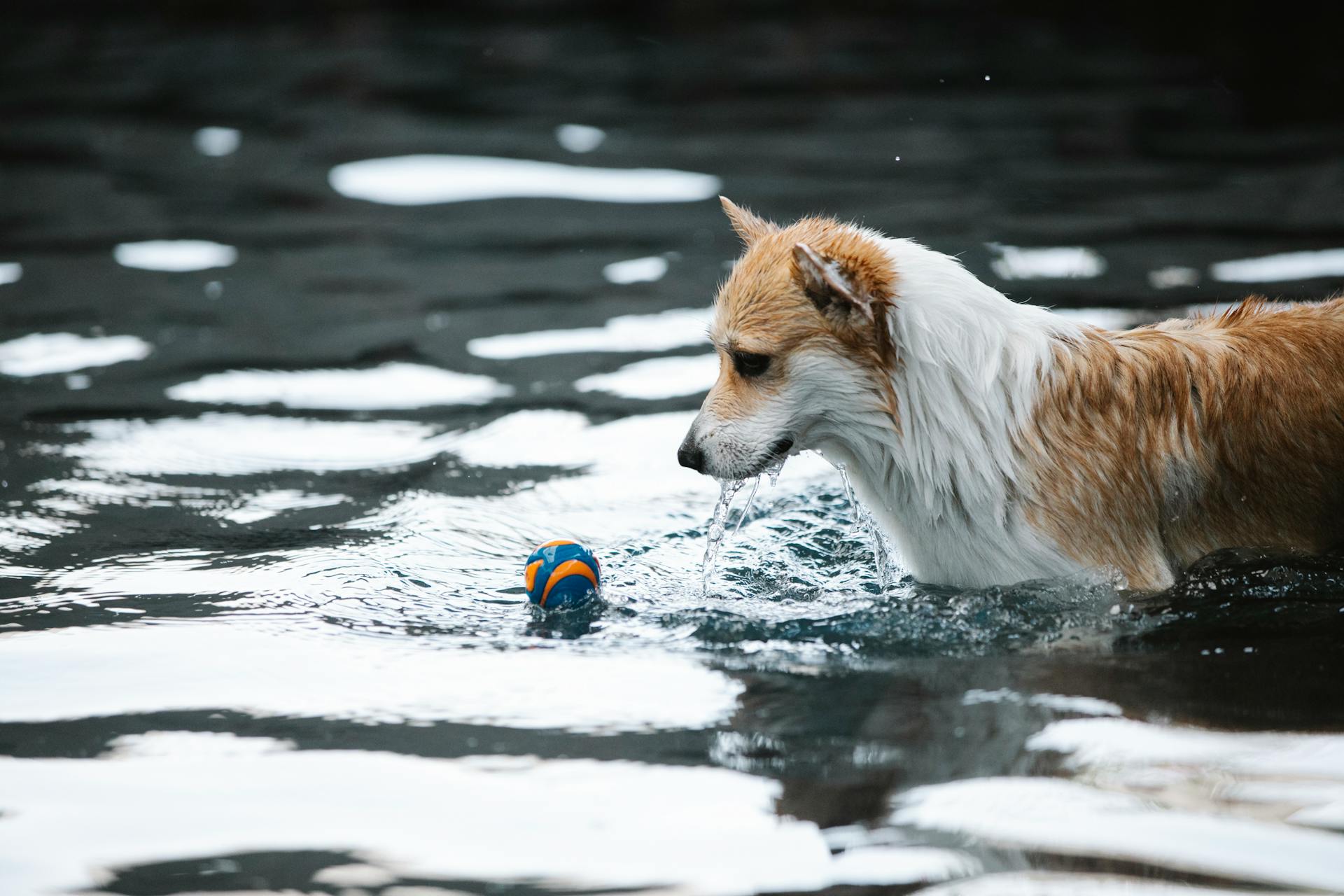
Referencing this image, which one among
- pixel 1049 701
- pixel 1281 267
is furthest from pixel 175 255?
pixel 1049 701

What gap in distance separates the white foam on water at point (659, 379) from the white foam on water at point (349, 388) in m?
0.41

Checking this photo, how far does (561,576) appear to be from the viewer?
3.79 m

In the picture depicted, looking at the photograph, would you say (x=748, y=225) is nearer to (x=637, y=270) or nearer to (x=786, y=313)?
(x=786, y=313)

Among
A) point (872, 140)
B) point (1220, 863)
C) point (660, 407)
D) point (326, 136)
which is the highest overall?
point (326, 136)

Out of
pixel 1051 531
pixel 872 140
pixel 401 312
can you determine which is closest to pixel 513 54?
pixel 872 140

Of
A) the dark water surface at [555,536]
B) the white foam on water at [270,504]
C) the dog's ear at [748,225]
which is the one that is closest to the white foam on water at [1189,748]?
the dark water surface at [555,536]

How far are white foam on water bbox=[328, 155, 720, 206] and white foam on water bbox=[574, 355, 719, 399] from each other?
9.04 ft

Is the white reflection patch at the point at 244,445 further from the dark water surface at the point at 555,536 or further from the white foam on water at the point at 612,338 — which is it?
the white foam on water at the point at 612,338

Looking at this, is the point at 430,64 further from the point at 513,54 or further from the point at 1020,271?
the point at 1020,271

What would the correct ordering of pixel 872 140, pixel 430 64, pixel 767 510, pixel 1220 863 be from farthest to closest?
pixel 430 64
pixel 872 140
pixel 767 510
pixel 1220 863

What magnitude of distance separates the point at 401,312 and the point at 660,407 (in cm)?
198

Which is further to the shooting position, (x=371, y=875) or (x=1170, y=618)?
(x=1170, y=618)

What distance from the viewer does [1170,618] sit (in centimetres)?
360

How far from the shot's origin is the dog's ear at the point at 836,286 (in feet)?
11.3
